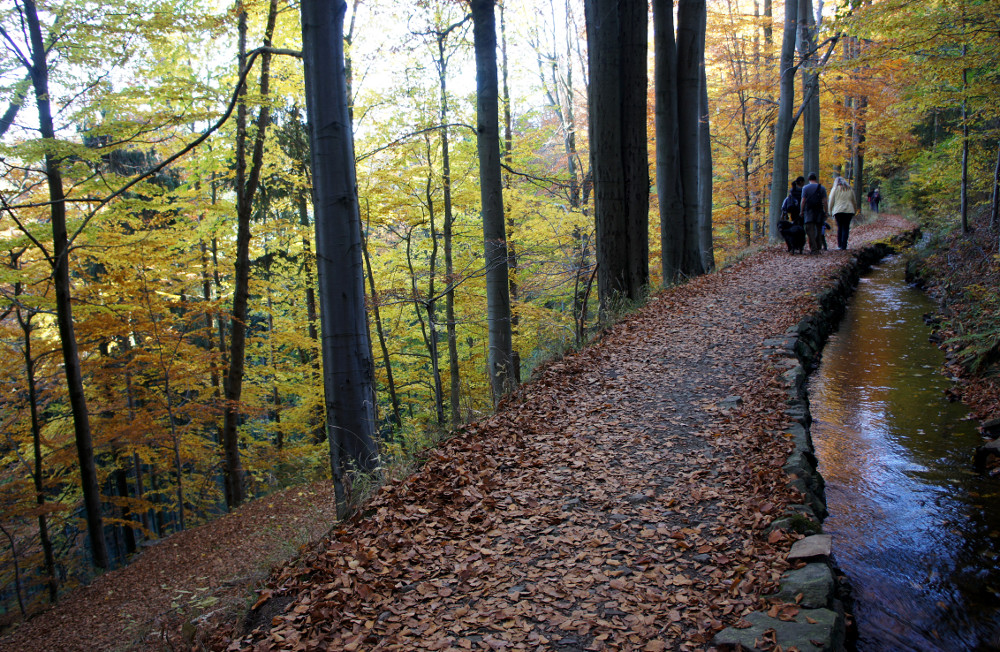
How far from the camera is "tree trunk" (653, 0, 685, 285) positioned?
977 cm

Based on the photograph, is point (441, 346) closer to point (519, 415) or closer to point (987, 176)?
point (519, 415)

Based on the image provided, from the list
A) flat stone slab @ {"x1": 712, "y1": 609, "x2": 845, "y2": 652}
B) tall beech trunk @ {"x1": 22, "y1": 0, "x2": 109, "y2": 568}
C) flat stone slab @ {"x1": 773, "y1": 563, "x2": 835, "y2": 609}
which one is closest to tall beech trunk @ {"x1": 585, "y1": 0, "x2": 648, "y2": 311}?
flat stone slab @ {"x1": 773, "y1": 563, "x2": 835, "y2": 609}

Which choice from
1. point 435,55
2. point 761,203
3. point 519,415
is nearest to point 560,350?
point 519,415

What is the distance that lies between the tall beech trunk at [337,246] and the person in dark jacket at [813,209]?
35.7ft

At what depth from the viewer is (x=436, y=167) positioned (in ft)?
42.4

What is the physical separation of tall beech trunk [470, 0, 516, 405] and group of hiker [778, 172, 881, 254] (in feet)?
24.8

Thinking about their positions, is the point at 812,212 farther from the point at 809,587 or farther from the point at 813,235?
the point at 809,587

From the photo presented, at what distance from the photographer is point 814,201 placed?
1180cm

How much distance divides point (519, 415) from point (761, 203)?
69.0 feet

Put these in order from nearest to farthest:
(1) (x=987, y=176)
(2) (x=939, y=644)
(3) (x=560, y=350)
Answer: (2) (x=939, y=644) < (3) (x=560, y=350) < (1) (x=987, y=176)

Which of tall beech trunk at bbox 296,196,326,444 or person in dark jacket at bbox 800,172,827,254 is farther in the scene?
tall beech trunk at bbox 296,196,326,444

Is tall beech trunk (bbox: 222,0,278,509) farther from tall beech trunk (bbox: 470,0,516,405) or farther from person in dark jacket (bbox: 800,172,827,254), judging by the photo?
person in dark jacket (bbox: 800,172,827,254)

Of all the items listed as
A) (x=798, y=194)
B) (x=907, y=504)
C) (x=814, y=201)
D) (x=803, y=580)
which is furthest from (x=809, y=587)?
(x=798, y=194)

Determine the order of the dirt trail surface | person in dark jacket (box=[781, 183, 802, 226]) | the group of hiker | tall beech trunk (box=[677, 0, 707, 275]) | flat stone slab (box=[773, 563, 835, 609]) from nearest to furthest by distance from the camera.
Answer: flat stone slab (box=[773, 563, 835, 609]), the dirt trail surface, tall beech trunk (box=[677, 0, 707, 275]), the group of hiker, person in dark jacket (box=[781, 183, 802, 226])
